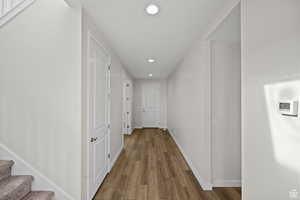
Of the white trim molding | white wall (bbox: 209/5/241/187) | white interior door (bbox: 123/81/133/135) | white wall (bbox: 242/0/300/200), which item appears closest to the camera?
white wall (bbox: 242/0/300/200)

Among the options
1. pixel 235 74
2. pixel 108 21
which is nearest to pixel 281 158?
Answer: pixel 235 74

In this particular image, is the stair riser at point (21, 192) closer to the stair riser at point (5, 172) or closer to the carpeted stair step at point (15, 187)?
the carpeted stair step at point (15, 187)

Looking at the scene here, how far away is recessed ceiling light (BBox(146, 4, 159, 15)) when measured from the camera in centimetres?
184

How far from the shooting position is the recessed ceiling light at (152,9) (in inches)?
72.3

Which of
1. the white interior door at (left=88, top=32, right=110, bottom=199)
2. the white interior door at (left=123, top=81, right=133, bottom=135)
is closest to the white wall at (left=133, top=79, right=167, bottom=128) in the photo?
the white interior door at (left=123, top=81, right=133, bottom=135)

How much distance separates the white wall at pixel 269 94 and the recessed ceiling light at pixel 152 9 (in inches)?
36.5

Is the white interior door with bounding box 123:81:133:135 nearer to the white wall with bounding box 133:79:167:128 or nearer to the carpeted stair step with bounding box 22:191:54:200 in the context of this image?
the white wall with bounding box 133:79:167:128

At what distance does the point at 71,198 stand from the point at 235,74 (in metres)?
2.84

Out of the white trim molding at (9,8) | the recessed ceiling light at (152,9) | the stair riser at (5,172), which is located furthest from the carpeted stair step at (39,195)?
the recessed ceiling light at (152,9)

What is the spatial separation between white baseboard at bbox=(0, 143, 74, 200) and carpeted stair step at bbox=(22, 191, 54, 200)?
5cm

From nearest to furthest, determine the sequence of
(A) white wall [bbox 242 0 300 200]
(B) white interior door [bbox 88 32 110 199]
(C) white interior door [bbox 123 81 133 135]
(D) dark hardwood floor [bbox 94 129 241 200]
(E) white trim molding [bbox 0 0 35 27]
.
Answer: (A) white wall [bbox 242 0 300 200], (E) white trim molding [bbox 0 0 35 27], (B) white interior door [bbox 88 32 110 199], (D) dark hardwood floor [bbox 94 129 241 200], (C) white interior door [bbox 123 81 133 135]

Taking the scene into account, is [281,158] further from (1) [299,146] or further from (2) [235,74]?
(2) [235,74]

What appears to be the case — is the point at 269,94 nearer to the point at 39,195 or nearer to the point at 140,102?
the point at 39,195

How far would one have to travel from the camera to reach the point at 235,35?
2.29m
